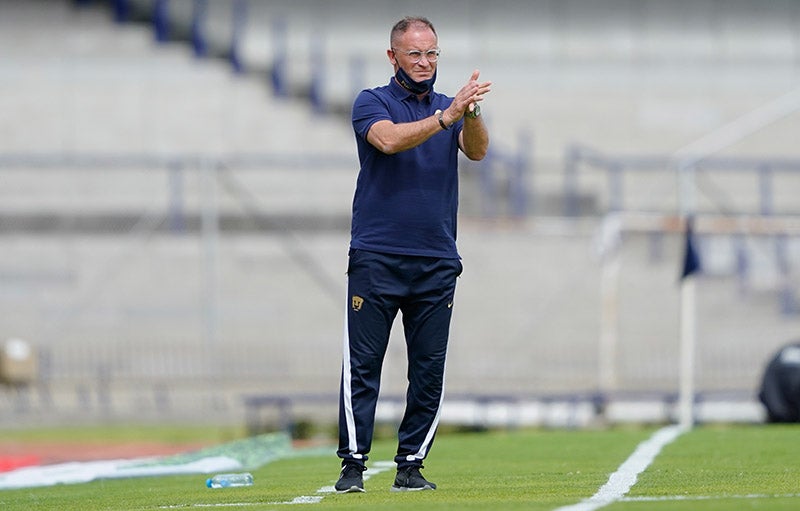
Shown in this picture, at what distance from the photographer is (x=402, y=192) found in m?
7.42

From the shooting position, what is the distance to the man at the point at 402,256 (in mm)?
7410

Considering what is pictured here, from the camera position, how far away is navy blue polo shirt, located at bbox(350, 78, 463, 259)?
7414 millimetres

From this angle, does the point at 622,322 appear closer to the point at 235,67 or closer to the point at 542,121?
the point at 542,121

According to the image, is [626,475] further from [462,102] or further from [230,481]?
[462,102]

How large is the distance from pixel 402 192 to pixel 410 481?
125 cm

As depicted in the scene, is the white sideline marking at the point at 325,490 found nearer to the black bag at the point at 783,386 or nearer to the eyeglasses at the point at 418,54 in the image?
the eyeglasses at the point at 418,54

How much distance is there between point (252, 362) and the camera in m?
22.7

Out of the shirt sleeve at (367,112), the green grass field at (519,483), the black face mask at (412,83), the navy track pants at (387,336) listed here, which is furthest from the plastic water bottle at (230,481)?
the black face mask at (412,83)

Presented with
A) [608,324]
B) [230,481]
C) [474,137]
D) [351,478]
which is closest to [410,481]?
[351,478]

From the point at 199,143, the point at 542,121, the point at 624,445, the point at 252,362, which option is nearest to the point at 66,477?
the point at 624,445

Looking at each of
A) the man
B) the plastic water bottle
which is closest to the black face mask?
the man

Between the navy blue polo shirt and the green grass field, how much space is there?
3.54ft

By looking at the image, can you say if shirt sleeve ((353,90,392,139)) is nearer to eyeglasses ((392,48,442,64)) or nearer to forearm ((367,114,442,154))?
forearm ((367,114,442,154))

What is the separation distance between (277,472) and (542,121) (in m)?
18.2
